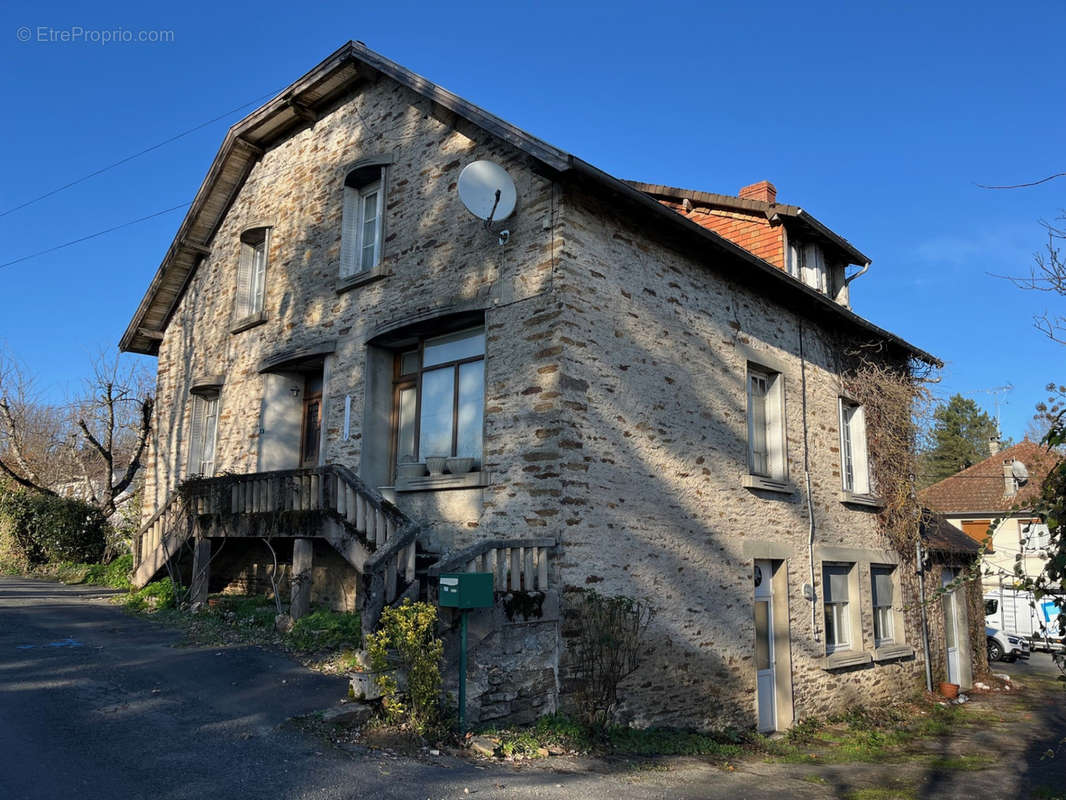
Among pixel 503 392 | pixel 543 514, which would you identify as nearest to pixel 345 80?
pixel 503 392

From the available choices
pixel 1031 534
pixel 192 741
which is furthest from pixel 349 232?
pixel 1031 534

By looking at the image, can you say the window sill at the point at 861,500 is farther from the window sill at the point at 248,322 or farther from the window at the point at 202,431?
the window at the point at 202,431

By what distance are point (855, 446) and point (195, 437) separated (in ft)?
40.2

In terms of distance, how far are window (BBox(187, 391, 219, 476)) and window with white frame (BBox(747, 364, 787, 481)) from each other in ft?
31.9

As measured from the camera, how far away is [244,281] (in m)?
14.7

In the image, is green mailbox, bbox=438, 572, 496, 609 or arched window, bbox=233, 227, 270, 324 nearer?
green mailbox, bbox=438, 572, 496, 609

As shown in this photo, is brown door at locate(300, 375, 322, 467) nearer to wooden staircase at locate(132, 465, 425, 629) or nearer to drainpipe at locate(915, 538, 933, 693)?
wooden staircase at locate(132, 465, 425, 629)

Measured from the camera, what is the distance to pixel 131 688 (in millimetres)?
7961

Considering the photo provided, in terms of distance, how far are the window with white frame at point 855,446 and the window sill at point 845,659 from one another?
2.73 metres

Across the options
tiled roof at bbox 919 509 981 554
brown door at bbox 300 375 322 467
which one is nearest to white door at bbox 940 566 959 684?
tiled roof at bbox 919 509 981 554

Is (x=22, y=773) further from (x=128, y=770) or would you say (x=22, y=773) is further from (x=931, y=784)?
(x=931, y=784)

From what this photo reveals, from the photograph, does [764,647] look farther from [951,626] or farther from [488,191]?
[951,626]

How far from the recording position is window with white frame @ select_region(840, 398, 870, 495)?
1430 centimetres

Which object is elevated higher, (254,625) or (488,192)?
(488,192)
